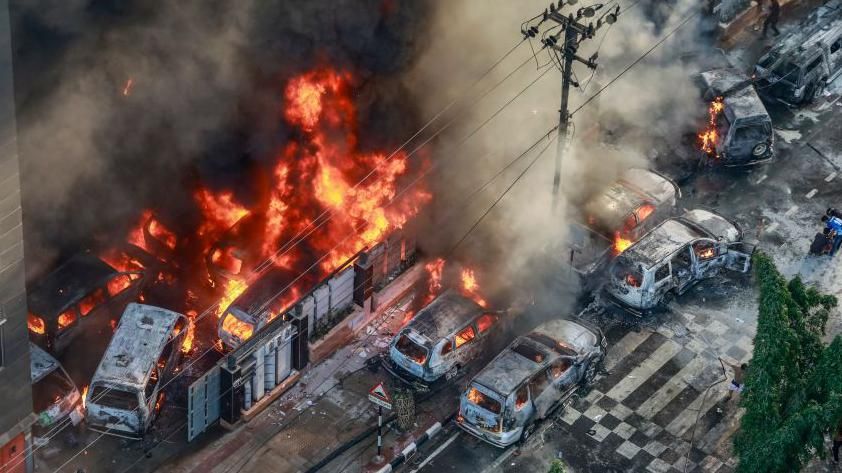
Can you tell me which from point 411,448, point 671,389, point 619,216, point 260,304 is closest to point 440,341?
point 411,448

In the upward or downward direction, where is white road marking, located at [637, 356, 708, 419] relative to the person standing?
downward

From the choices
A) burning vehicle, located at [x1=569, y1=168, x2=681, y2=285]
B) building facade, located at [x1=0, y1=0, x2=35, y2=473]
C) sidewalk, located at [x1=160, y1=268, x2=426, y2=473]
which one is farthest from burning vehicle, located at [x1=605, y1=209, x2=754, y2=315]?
building facade, located at [x1=0, y1=0, x2=35, y2=473]

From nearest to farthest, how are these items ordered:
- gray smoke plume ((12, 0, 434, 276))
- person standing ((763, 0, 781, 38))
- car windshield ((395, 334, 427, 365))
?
1. car windshield ((395, 334, 427, 365))
2. gray smoke plume ((12, 0, 434, 276))
3. person standing ((763, 0, 781, 38))

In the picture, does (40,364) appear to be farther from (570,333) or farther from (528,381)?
(570,333)

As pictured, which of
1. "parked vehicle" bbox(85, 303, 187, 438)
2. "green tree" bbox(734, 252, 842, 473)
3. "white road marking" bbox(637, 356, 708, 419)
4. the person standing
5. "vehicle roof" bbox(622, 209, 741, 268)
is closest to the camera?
"green tree" bbox(734, 252, 842, 473)

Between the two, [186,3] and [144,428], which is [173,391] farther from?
[186,3]

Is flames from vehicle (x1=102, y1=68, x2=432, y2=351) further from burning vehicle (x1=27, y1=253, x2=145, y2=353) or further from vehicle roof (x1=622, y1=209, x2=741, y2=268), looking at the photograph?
vehicle roof (x1=622, y1=209, x2=741, y2=268)

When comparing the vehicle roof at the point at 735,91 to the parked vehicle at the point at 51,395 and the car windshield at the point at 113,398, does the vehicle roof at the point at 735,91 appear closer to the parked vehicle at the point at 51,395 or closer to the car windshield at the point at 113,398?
the car windshield at the point at 113,398
